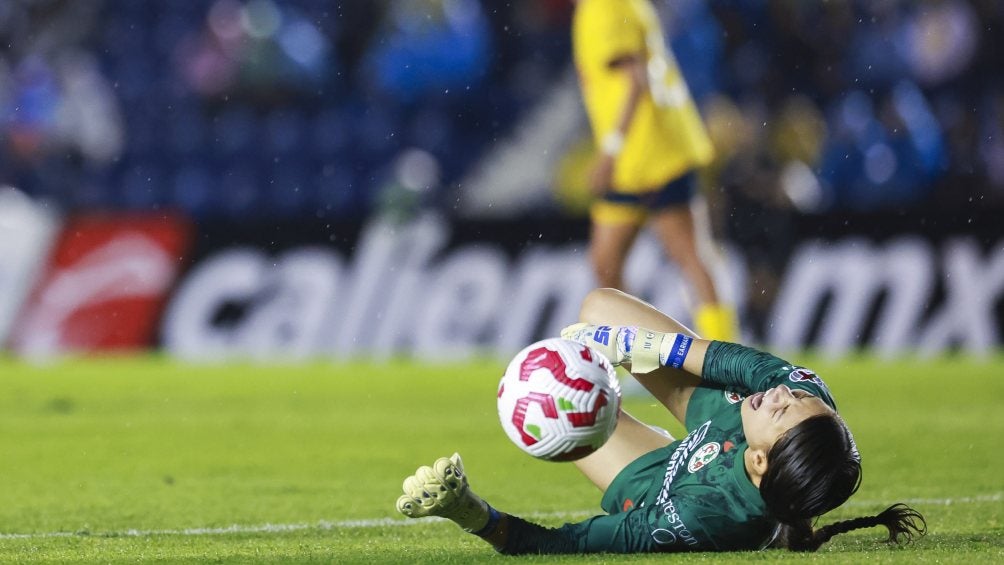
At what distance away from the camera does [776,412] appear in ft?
14.1

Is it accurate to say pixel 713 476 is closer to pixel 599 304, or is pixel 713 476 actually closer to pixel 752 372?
pixel 752 372

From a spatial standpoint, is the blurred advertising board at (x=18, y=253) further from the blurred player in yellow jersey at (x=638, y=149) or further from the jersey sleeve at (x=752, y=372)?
the jersey sleeve at (x=752, y=372)

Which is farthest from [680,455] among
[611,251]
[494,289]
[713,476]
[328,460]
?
[494,289]

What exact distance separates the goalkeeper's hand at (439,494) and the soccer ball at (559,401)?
0.82ft

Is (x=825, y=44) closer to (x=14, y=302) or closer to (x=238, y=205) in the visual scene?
(x=238, y=205)

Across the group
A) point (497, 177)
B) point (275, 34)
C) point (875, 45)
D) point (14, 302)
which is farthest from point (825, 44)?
point (14, 302)

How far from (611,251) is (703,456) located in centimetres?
498

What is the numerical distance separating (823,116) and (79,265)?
281 inches

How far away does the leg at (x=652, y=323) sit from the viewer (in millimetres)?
5027

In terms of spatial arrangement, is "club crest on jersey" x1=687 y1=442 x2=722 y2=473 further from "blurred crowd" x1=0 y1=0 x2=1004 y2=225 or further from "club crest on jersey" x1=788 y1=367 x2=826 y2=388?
"blurred crowd" x1=0 y1=0 x2=1004 y2=225

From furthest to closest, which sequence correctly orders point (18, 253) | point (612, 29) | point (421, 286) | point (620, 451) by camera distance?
point (18, 253)
point (421, 286)
point (612, 29)
point (620, 451)

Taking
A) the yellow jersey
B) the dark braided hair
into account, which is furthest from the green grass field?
the yellow jersey

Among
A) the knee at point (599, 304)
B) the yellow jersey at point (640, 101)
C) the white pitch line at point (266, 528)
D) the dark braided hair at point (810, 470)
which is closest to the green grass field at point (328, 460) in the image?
the white pitch line at point (266, 528)

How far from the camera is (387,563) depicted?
4.30 metres
